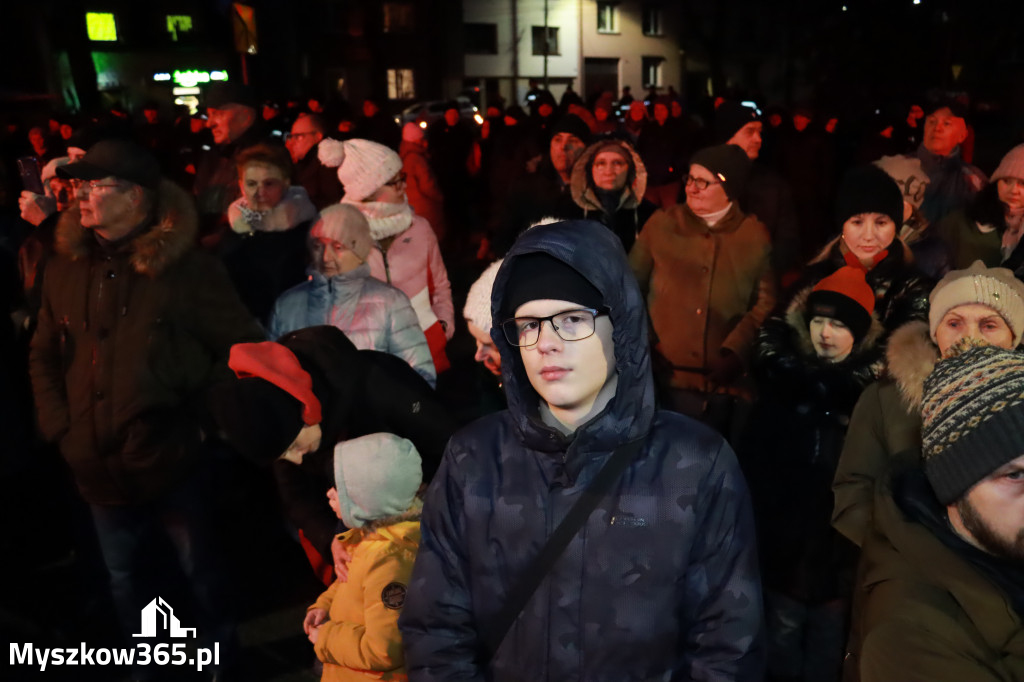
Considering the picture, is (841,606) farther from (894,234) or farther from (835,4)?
(835,4)

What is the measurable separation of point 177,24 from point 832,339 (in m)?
→ 46.6

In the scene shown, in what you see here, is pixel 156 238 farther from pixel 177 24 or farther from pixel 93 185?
pixel 177 24

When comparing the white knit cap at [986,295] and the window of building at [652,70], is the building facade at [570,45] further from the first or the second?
the white knit cap at [986,295]

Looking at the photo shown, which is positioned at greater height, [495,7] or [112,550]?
[495,7]

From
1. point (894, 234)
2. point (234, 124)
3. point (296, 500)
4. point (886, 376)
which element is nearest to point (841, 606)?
point (886, 376)

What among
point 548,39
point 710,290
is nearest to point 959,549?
point 710,290

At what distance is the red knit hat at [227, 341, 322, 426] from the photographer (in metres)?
2.95

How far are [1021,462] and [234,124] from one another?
5.78m

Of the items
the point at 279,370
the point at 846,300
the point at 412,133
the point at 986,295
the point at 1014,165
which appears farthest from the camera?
the point at 412,133

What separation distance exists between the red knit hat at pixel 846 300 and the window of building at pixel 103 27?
4554 centimetres

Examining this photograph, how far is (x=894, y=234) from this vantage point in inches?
148

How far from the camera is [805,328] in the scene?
346cm

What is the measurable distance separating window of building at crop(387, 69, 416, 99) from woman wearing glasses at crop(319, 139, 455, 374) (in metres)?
44.0

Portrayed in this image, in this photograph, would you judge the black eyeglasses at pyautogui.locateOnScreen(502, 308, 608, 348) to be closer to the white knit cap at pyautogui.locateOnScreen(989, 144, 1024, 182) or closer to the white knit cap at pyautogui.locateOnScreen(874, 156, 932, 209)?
the white knit cap at pyautogui.locateOnScreen(874, 156, 932, 209)
